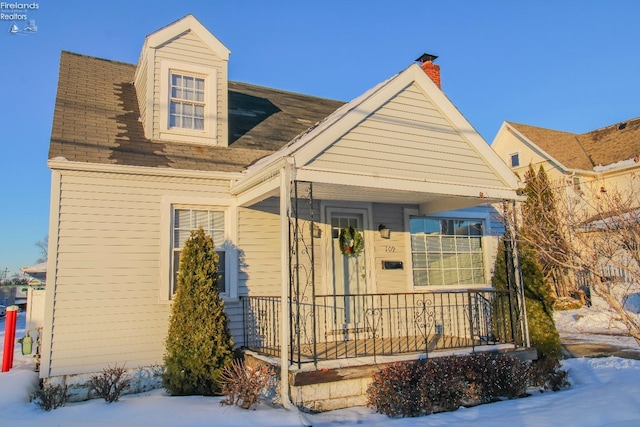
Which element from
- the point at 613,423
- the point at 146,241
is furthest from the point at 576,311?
the point at 146,241

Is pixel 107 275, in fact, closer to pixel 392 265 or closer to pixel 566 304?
pixel 392 265

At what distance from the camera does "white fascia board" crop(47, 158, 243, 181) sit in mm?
7285

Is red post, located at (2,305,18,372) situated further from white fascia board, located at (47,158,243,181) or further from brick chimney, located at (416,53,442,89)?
brick chimney, located at (416,53,442,89)

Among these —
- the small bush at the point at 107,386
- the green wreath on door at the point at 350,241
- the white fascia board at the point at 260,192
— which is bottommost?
the small bush at the point at 107,386

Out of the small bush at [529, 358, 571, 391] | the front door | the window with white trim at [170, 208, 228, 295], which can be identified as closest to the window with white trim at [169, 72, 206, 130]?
the window with white trim at [170, 208, 228, 295]

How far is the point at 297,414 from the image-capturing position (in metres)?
5.59

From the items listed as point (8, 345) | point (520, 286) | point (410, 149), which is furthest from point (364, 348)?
point (8, 345)

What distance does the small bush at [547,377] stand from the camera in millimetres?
7504

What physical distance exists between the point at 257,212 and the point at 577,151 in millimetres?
22383

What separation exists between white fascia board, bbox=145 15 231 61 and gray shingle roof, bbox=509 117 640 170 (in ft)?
65.0

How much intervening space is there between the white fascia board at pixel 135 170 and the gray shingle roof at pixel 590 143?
811 inches

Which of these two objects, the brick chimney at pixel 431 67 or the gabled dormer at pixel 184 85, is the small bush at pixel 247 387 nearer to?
the gabled dormer at pixel 184 85

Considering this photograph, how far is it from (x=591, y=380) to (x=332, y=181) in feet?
18.0

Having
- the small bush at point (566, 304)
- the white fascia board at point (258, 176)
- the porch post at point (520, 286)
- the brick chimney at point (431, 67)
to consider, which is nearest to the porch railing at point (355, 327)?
the porch post at point (520, 286)
